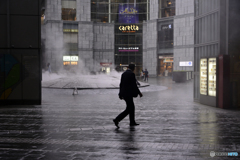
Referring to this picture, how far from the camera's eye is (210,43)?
Answer: 13234 mm

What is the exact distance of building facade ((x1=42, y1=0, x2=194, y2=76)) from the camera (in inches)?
2020

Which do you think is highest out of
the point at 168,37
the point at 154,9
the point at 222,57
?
the point at 154,9

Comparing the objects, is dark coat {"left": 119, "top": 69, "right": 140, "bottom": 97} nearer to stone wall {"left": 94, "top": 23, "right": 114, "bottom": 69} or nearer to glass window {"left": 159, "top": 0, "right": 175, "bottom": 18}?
glass window {"left": 159, "top": 0, "right": 175, "bottom": 18}

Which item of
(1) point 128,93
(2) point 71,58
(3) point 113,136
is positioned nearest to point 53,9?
(2) point 71,58

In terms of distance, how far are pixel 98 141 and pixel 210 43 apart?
28.7ft

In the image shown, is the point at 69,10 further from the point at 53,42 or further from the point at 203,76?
the point at 203,76

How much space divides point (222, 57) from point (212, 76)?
3.49 feet

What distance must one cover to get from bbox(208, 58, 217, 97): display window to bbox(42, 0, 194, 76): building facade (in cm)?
3703

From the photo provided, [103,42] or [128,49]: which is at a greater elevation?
[103,42]

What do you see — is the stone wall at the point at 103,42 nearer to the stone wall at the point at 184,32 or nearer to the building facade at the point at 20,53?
the stone wall at the point at 184,32

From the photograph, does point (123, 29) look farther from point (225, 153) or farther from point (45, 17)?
point (225, 153)

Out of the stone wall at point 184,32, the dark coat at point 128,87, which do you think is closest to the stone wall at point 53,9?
the stone wall at point 184,32

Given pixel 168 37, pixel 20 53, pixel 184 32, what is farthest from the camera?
pixel 168 37

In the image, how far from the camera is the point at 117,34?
194 ft
